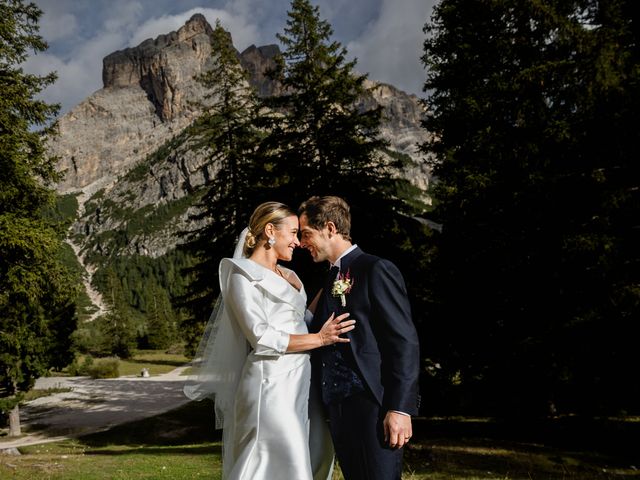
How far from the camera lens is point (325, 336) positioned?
12.5 feet

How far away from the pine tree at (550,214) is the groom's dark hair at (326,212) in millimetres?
6983

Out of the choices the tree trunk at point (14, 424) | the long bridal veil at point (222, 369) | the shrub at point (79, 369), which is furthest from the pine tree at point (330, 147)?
the shrub at point (79, 369)

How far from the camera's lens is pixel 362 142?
16.5 m

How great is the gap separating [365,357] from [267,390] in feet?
2.96

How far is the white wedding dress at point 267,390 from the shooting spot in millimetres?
3902

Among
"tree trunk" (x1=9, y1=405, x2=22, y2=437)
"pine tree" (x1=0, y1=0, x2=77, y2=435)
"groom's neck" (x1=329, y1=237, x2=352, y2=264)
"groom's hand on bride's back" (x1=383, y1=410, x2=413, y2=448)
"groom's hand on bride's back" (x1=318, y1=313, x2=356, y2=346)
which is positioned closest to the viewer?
"groom's hand on bride's back" (x1=383, y1=410, x2=413, y2=448)

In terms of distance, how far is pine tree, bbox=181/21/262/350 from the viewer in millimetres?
19812

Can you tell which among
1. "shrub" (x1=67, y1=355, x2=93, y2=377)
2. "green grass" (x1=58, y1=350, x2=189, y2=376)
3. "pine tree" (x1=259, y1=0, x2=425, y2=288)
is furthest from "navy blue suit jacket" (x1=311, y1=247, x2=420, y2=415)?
"shrub" (x1=67, y1=355, x2=93, y2=377)

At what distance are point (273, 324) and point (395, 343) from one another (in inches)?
44.2

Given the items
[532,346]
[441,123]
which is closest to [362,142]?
[441,123]

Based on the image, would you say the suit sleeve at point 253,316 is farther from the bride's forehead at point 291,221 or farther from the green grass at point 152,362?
the green grass at point 152,362

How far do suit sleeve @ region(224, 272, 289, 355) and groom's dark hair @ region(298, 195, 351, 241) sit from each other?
0.75 meters

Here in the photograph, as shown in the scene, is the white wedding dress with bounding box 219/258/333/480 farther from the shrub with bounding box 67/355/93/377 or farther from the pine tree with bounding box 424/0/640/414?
the shrub with bounding box 67/355/93/377

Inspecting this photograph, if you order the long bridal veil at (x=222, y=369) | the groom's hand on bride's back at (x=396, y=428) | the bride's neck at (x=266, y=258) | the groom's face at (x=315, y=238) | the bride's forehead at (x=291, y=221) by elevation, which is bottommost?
the groom's hand on bride's back at (x=396, y=428)
